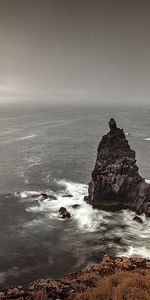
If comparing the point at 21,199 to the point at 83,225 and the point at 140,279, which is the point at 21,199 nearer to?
the point at 83,225

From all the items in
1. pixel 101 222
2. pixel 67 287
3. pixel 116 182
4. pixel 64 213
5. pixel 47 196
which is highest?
pixel 67 287

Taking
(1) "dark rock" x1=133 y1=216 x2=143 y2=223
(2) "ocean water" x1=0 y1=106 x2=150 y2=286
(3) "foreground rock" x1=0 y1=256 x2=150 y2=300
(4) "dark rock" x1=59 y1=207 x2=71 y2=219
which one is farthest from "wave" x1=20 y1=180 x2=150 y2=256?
(3) "foreground rock" x1=0 y1=256 x2=150 y2=300

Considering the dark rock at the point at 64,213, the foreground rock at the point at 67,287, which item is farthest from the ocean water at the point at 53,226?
the foreground rock at the point at 67,287

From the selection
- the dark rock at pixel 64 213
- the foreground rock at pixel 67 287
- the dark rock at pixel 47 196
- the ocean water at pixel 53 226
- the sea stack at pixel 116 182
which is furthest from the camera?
the dark rock at pixel 47 196

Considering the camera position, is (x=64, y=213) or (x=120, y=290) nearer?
(x=120, y=290)

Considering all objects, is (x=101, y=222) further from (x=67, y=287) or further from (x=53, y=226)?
(x=67, y=287)

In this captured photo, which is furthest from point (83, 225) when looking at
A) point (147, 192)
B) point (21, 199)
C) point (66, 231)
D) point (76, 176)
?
point (76, 176)

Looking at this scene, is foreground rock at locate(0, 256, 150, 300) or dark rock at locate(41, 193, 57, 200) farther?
dark rock at locate(41, 193, 57, 200)

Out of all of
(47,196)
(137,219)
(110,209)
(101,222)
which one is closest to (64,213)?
(101,222)

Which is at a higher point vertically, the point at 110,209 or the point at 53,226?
the point at 110,209

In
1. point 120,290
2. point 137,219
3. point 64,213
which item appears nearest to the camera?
point 120,290

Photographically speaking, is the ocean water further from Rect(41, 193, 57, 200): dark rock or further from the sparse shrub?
the sparse shrub

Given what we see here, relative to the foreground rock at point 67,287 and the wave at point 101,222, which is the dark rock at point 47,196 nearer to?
the wave at point 101,222
